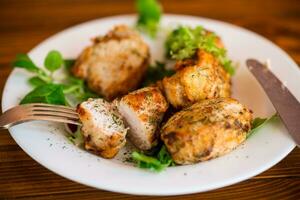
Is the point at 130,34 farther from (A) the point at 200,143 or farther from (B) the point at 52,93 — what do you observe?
(A) the point at 200,143

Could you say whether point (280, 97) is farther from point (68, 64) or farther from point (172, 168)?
point (68, 64)

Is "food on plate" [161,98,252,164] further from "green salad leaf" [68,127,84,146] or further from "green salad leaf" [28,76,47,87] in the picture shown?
"green salad leaf" [28,76,47,87]

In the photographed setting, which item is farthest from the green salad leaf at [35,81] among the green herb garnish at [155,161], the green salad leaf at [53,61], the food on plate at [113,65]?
the green herb garnish at [155,161]

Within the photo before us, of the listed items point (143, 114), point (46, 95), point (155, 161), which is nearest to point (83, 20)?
point (46, 95)

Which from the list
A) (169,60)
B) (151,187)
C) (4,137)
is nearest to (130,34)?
(169,60)

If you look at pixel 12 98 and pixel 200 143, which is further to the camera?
pixel 12 98

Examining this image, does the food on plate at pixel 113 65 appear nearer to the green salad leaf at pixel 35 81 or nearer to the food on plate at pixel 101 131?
the green salad leaf at pixel 35 81
